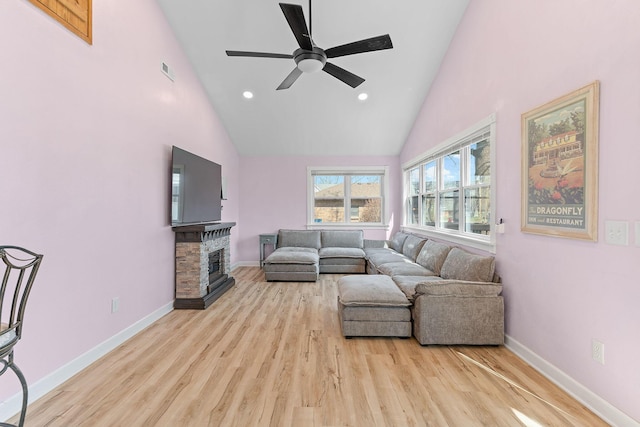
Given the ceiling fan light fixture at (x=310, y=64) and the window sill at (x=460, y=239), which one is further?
the window sill at (x=460, y=239)

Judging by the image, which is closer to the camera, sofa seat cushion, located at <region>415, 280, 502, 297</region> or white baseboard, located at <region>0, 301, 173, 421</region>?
white baseboard, located at <region>0, 301, 173, 421</region>

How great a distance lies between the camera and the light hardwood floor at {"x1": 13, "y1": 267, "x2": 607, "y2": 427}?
180 centimetres

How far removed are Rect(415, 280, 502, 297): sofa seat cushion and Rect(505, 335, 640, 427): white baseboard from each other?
472 millimetres

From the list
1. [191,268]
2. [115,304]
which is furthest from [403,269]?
[115,304]

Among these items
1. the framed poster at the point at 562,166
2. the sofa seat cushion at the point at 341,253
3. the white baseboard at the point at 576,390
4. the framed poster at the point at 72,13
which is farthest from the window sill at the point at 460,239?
the framed poster at the point at 72,13

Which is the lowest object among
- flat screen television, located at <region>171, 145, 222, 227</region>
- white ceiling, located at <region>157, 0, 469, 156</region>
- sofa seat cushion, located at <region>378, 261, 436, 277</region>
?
sofa seat cushion, located at <region>378, 261, 436, 277</region>

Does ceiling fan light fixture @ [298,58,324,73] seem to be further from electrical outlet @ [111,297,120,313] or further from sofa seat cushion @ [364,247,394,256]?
sofa seat cushion @ [364,247,394,256]

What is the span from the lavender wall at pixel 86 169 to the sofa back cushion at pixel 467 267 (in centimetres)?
341

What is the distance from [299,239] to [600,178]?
4.97 meters

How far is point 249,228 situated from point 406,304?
4531mm

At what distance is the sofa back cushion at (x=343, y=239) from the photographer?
623 cm

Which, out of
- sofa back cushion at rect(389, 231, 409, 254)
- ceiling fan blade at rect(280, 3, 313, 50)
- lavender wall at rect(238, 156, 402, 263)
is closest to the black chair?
ceiling fan blade at rect(280, 3, 313, 50)

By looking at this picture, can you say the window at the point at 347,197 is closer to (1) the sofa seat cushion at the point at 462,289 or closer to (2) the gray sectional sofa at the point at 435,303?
(2) the gray sectional sofa at the point at 435,303

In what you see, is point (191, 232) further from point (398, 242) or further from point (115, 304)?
point (398, 242)
